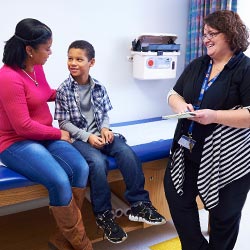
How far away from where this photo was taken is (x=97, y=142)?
1710 mm

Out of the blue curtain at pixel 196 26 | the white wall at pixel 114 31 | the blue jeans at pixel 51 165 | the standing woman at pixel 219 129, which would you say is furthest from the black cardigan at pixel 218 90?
the blue curtain at pixel 196 26

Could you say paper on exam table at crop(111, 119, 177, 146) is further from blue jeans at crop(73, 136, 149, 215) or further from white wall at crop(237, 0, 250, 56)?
white wall at crop(237, 0, 250, 56)

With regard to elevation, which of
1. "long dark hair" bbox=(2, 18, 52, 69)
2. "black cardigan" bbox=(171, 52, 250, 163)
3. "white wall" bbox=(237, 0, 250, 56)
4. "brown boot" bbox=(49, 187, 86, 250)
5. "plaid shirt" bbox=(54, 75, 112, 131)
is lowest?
"brown boot" bbox=(49, 187, 86, 250)

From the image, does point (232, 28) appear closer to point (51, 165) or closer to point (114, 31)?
point (51, 165)

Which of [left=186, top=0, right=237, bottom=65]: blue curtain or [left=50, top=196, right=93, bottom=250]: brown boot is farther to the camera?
[left=186, top=0, right=237, bottom=65]: blue curtain

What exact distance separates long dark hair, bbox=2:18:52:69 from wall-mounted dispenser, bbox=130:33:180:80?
1.12 meters

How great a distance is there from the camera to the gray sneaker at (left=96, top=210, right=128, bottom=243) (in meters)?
1.58

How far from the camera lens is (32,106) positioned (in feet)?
5.05

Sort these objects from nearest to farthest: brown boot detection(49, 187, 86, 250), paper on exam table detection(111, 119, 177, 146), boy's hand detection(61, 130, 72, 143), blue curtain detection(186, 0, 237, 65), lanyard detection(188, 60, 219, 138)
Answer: lanyard detection(188, 60, 219, 138) → brown boot detection(49, 187, 86, 250) → boy's hand detection(61, 130, 72, 143) → paper on exam table detection(111, 119, 177, 146) → blue curtain detection(186, 0, 237, 65)

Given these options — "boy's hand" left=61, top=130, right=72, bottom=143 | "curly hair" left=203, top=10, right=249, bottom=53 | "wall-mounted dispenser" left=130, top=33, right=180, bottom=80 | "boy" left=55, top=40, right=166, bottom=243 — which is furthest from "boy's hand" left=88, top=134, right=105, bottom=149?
"wall-mounted dispenser" left=130, top=33, right=180, bottom=80

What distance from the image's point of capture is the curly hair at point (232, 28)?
1.37 m

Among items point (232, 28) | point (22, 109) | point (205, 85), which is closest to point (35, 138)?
point (22, 109)

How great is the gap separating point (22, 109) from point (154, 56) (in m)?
1.37

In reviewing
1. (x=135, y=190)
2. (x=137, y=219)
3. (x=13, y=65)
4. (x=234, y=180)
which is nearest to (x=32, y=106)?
(x=13, y=65)
